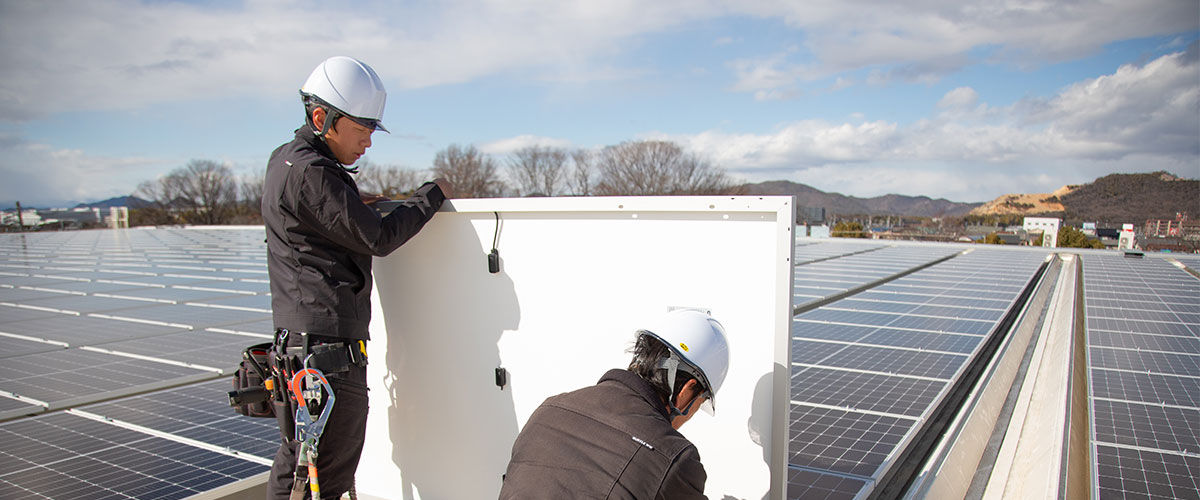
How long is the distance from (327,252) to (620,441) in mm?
1523

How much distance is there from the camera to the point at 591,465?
1.40 metres

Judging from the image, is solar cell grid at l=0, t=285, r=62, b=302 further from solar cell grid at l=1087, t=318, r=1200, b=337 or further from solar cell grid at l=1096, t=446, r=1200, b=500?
solar cell grid at l=1087, t=318, r=1200, b=337

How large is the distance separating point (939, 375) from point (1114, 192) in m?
86.5

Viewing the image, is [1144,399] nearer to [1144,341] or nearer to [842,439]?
[842,439]

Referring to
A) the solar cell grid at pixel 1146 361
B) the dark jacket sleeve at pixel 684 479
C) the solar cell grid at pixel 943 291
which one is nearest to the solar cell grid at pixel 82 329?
the dark jacket sleeve at pixel 684 479

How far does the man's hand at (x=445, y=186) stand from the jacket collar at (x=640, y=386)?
1.31m

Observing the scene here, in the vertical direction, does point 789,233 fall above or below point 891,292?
above

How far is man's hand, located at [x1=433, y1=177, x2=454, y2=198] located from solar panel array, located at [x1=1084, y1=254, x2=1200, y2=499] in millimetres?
2863

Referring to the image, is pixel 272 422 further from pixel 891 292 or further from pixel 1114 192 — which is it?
pixel 1114 192

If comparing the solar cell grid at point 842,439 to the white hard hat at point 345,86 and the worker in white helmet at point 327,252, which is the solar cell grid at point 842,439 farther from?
the white hard hat at point 345,86

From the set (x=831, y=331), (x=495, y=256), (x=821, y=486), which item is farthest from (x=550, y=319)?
(x=831, y=331)

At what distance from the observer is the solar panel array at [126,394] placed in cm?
275

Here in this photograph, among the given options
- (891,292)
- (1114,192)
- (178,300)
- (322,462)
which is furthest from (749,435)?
(1114,192)

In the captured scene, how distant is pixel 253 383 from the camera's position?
8.18ft
